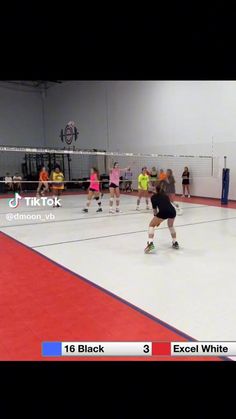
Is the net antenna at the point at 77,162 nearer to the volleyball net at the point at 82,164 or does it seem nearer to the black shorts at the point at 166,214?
the volleyball net at the point at 82,164

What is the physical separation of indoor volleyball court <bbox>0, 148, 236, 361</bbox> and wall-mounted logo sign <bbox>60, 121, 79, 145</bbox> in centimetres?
1513

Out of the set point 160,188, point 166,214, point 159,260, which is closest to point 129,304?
point 159,260

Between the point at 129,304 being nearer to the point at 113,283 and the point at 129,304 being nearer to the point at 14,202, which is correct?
the point at 113,283

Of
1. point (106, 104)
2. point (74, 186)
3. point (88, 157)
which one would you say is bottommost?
point (74, 186)

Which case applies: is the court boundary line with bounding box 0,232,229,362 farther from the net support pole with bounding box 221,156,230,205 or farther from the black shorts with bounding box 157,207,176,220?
the net support pole with bounding box 221,156,230,205

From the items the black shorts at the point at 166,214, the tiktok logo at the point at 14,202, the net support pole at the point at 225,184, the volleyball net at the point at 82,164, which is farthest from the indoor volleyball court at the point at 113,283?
the volleyball net at the point at 82,164

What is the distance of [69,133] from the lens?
81.3ft

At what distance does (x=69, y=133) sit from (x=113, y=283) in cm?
2114

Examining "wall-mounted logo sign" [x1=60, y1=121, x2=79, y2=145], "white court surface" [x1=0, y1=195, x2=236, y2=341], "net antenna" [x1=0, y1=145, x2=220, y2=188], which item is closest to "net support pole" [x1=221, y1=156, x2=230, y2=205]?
"white court surface" [x1=0, y1=195, x2=236, y2=341]
